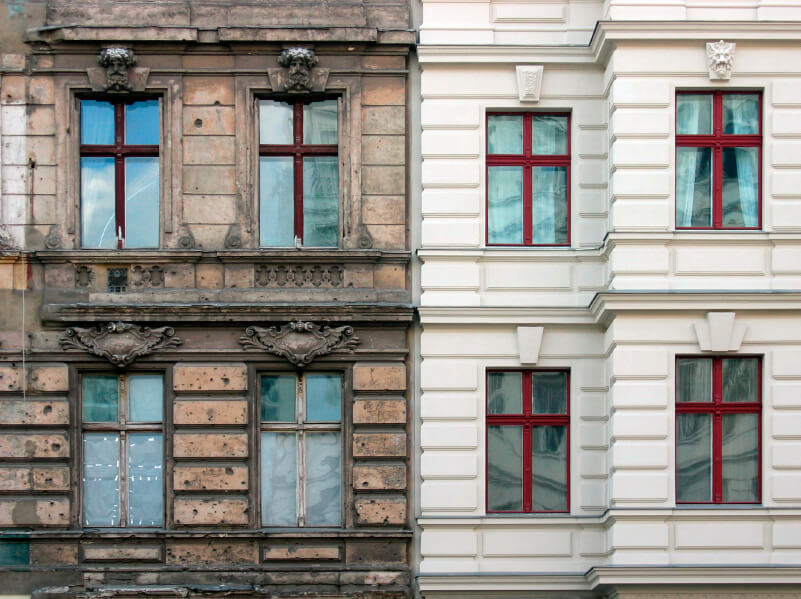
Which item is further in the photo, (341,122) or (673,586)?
(341,122)

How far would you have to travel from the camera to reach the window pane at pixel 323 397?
19.9m

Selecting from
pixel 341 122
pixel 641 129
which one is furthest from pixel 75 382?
pixel 641 129

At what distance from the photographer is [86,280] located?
19.9m

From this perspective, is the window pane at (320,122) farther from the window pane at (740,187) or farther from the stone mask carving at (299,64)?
the window pane at (740,187)

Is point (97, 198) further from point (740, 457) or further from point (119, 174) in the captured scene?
point (740, 457)

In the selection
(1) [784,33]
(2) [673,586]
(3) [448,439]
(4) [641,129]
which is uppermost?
(1) [784,33]

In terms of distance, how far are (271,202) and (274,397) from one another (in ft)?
8.07

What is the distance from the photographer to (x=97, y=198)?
20.2 meters

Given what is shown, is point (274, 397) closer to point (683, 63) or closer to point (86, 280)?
point (86, 280)

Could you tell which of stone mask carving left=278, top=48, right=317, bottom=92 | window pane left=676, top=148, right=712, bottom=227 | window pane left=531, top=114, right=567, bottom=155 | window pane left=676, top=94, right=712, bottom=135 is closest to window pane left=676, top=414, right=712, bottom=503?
window pane left=676, top=148, right=712, bottom=227

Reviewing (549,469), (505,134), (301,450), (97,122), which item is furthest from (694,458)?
(97,122)

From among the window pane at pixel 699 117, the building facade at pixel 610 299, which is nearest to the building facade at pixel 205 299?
the building facade at pixel 610 299

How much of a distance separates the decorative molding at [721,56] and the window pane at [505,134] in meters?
2.47

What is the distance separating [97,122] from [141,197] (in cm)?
111
